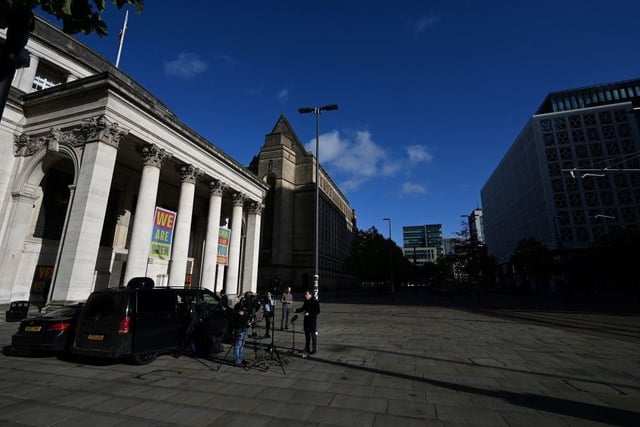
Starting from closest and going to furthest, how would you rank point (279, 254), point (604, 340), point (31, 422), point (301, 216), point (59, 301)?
point (31, 422) < point (604, 340) < point (59, 301) < point (279, 254) < point (301, 216)

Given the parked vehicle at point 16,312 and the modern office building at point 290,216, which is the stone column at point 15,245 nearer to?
the parked vehicle at point 16,312

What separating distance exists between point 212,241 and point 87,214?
33.1 ft

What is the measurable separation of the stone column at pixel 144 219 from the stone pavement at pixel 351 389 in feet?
23.9

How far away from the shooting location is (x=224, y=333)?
1094 centimetres

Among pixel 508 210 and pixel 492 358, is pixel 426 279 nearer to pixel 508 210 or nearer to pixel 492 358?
pixel 508 210

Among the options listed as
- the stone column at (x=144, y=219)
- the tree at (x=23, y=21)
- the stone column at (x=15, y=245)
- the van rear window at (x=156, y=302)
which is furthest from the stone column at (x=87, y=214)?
the tree at (x=23, y=21)

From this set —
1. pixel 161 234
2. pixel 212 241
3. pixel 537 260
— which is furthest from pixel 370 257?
pixel 161 234

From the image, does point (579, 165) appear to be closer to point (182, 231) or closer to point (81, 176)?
point (182, 231)

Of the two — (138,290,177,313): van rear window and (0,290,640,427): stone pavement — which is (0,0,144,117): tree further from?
(138,290,177,313): van rear window

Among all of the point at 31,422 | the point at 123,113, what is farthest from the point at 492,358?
the point at 123,113

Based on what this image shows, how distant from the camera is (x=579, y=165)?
59.6 m

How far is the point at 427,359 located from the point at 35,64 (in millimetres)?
28117

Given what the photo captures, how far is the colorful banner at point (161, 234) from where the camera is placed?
58.2 ft

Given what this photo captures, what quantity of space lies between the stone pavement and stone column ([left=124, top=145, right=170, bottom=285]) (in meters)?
7.28
